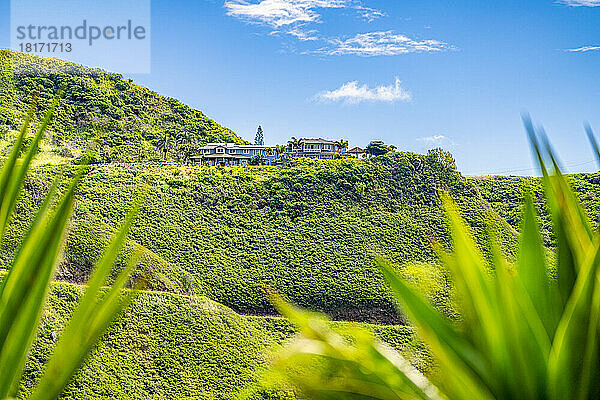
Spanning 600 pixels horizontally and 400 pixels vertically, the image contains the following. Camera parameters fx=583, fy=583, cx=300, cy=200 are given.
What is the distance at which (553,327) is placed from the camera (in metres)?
0.45

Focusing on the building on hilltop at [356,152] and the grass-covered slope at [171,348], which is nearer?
the grass-covered slope at [171,348]

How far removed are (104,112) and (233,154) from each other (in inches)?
244

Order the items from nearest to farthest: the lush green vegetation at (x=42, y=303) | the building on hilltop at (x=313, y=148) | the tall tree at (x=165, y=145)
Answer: the lush green vegetation at (x=42, y=303)
the tall tree at (x=165, y=145)
the building on hilltop at (x=313, y=148)

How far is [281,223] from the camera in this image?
18.1 metres

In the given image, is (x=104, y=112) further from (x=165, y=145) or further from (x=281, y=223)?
(x=281, y=223)

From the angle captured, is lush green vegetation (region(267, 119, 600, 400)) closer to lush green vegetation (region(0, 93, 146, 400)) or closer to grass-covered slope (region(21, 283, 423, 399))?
lush green vegetation (region(0, 93, 146, 400))

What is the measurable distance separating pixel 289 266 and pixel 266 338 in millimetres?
3379

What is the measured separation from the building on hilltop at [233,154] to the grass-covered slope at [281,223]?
126 inches

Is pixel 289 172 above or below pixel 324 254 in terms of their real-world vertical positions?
above

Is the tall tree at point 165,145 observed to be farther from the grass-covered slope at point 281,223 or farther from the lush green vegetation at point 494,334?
the lush green vegetation at point 494,334

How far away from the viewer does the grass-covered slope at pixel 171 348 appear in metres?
10.9

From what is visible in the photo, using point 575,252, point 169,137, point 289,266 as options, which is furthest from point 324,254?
point 575,252

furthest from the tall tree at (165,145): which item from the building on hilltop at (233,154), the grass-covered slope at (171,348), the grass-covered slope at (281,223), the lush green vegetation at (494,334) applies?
the lush green vegetation at (494,334)

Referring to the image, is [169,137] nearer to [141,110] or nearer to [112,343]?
[141,110]
